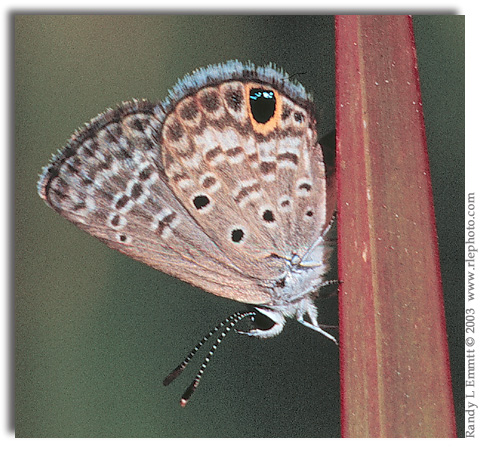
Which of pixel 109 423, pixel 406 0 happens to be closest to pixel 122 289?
pixel 109 423

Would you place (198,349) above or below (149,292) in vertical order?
below

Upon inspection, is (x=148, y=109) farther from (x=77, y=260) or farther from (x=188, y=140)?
(x=77, y=260)

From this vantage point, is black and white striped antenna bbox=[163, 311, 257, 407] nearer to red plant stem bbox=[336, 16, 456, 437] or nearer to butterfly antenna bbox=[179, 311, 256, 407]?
butterfly antenna bbox=[179, 311, 256, 407]

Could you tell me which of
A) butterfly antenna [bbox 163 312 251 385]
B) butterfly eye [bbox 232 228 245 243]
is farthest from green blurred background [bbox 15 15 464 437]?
butterfly eye [bbox 232 228 245 243]

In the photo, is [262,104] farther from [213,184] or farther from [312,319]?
[312,319]

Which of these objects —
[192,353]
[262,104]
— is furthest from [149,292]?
[262,104]
